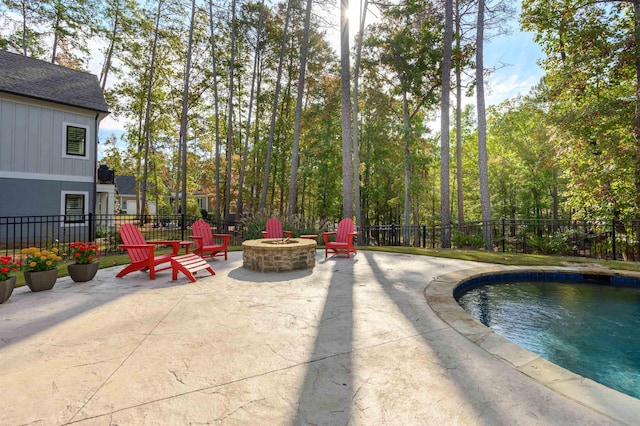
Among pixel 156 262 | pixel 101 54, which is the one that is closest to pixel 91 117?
pixel 101 54

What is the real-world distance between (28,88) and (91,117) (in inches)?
72.6

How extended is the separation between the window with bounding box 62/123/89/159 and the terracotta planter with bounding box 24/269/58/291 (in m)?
8.77

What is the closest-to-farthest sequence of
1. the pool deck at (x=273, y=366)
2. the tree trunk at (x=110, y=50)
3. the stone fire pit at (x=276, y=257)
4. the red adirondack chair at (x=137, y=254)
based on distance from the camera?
the pool deck at (x=273, y=366) < the red adirondack chair at (x=137, y=254) < the stone fire pit at (x=276, y=257) < the tree trunk at (x=110, y=50)

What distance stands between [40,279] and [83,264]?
58 cm

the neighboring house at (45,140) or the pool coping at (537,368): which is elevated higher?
the neighboring house at (45,140)

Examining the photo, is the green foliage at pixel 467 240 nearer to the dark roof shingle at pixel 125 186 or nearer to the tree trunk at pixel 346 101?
the tree trunk at pixel 346 101

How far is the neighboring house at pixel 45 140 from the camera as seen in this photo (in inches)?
380

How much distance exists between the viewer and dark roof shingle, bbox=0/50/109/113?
991cm

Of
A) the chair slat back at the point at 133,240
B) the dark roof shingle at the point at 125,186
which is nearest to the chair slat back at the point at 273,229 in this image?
the chair slat back at the point at 133,240

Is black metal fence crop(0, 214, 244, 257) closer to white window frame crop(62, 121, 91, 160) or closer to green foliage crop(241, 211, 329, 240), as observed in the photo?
green foliage crop(241, 211, 329, 240)

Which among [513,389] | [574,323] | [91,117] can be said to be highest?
[91,117]

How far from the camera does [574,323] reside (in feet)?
13.5

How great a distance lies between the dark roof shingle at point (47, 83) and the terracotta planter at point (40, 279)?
908 centimetres

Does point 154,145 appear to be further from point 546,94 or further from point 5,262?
point 546,94
